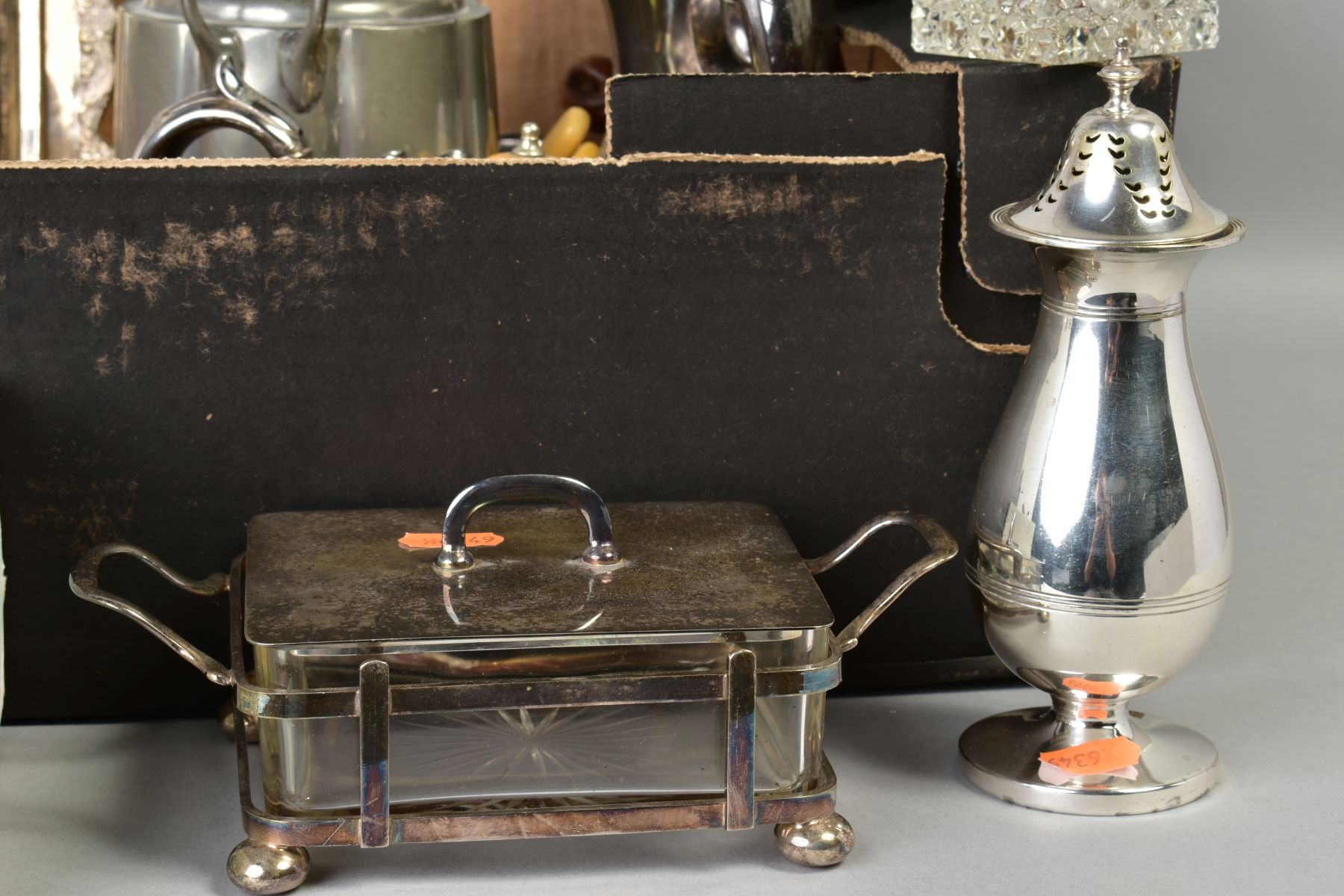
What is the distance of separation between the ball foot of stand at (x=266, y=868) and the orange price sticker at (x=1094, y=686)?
19.3 inches

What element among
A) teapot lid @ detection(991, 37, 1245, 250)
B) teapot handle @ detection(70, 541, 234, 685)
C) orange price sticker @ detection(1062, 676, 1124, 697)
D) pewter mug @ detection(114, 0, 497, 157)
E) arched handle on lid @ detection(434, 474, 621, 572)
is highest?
pewter mug @ detection(114, 0, 497, 157)

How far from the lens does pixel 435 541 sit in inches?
44.1

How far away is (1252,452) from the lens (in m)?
1.88

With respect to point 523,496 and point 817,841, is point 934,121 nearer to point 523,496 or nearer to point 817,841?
point 523,496

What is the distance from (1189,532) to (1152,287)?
154mm

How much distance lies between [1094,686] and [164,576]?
0.62m

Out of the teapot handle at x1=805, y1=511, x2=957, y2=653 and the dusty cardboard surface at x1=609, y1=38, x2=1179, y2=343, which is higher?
the dusty cardboard surface at x1=609, y1=38, x2=1179, y2=343

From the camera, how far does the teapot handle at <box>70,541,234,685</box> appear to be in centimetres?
104

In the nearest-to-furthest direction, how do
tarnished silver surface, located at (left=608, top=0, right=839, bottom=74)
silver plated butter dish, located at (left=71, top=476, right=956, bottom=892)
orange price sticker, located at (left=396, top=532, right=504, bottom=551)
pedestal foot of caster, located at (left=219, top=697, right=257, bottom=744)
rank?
silver plated butter dish, located at (left=71, top=476, right=956, bottom=892) < orange price sticker, located at (left=396, top=532, right=504, bottom=551) < pedestal foot of caster, located at (left=219, top=697, right=257, bottom=744) < tarnished silver surface, located at (left=608, top=0, right=839, bottom=74)

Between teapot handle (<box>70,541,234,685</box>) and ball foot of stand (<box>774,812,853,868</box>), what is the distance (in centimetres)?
34

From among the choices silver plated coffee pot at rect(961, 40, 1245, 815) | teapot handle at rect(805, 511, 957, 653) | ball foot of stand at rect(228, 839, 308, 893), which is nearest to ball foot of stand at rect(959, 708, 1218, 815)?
silver plated coffee pot at rect(961, 40, 1245, 815)

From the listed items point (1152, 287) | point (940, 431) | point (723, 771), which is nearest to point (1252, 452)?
point (940, 431)

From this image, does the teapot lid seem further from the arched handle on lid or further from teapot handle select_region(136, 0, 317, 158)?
teapot handle select_region(136, 0, 317, 158)

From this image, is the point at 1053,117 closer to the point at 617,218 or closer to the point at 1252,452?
the point at 617,218
